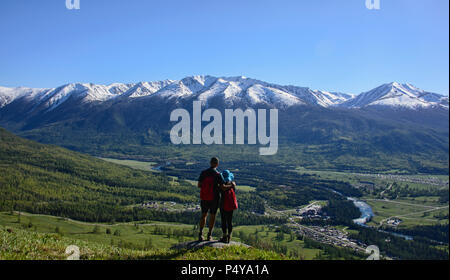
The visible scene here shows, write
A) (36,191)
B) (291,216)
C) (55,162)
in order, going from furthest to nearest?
(55,162) → (291,216) → (36,191)

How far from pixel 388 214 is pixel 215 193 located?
141705mm

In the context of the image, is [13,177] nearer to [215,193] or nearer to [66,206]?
[66,206]

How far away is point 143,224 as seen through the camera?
103500 millimetres

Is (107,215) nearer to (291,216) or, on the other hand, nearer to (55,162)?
(291,216)

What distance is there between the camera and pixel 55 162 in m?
178

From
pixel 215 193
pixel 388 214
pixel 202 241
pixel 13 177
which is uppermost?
pixel 215 193

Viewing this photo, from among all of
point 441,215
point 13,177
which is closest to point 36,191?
point 13,177

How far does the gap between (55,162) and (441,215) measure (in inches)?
8157

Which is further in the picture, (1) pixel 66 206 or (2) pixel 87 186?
(2) pixel 87 186

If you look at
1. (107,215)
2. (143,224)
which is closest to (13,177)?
(107,215)
